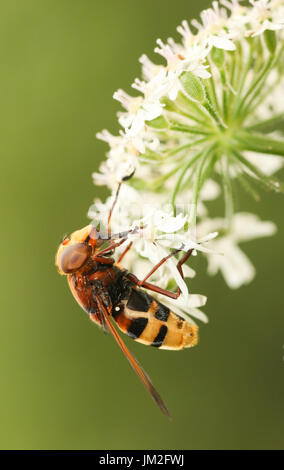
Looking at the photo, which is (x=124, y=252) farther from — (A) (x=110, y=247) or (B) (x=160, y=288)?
(B) (x=160, y=288)

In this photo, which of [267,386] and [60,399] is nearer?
[267,386]

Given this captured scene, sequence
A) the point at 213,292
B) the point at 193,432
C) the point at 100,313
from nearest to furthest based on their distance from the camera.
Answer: the point at 100,313 → the point at 213,292 → the point at 193,432

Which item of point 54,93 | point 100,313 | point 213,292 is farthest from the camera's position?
point 54,93

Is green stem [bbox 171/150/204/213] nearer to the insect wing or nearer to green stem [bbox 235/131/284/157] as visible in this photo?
green stem [bbox 235/131/284/157]

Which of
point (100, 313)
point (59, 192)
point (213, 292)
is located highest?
point (59, 192)

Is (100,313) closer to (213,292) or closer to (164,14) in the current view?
(213,292)

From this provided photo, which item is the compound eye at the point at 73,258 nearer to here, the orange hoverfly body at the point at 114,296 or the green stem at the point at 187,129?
the orange hoverfly body at the point at 114,296

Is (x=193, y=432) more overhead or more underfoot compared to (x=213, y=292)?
more underfoot

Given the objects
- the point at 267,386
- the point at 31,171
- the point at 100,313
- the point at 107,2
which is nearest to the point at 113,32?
the point at 107,2
